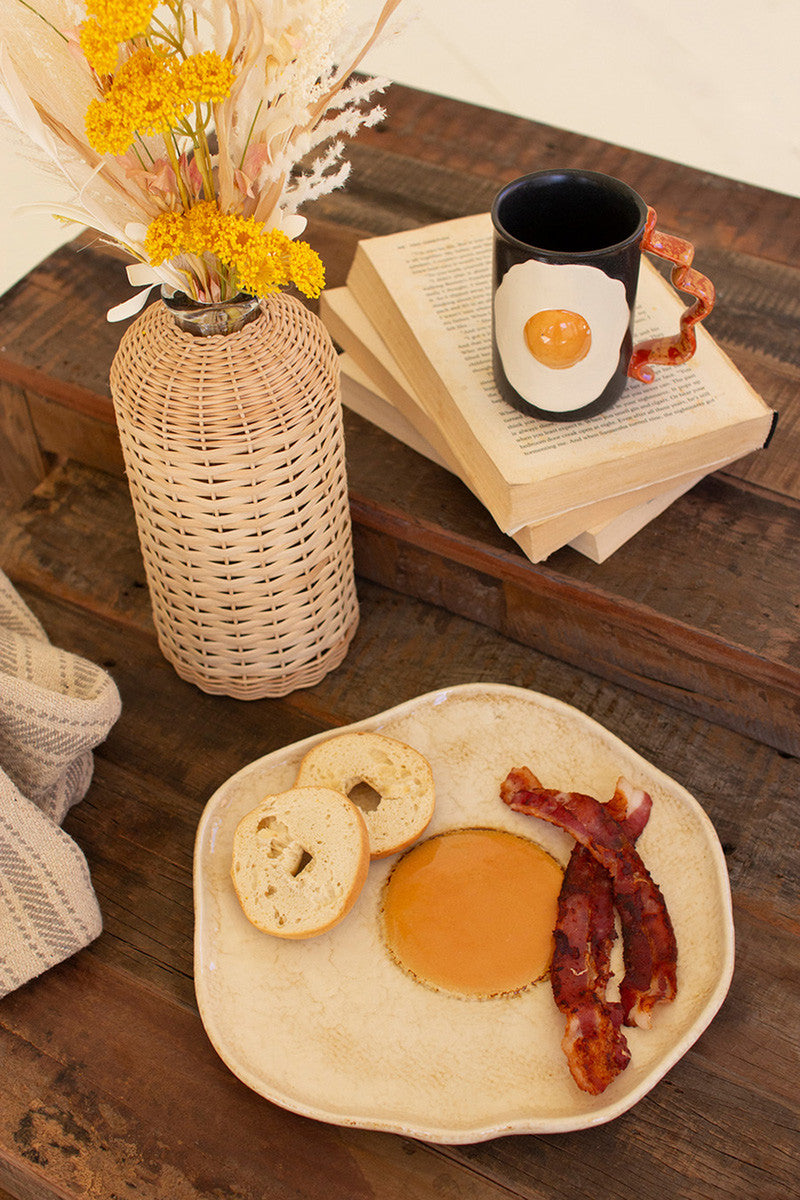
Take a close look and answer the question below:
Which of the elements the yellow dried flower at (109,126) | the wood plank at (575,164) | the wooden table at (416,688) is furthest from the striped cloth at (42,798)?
the wood plank at (575,164)

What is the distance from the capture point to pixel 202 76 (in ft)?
2.25

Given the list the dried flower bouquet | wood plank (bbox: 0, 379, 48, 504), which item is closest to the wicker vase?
the dried flower bouquet

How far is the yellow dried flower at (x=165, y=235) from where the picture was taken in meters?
0.76

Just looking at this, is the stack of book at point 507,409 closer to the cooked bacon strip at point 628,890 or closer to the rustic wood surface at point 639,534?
the rustic wood surface at point 639,534

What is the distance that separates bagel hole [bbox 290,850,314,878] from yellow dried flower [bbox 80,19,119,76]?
1.88ft

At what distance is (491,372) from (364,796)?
415 mm

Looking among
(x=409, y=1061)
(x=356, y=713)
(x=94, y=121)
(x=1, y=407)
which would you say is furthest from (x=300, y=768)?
(x=1, y=407)

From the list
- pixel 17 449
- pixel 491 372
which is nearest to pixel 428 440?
pixel 491 372

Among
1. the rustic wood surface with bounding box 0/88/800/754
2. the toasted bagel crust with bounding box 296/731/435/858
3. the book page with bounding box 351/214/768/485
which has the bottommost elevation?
the toasted bagel crust with bounding box 296/731/435/858

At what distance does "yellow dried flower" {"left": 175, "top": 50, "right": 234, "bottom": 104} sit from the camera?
2.25 ft

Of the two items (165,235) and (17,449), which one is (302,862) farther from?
(17,449)

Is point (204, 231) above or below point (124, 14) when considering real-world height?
below

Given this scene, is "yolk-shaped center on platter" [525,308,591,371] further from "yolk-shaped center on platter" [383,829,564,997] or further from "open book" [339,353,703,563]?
"yolk-shaped center on platter" [383,829,564,997]

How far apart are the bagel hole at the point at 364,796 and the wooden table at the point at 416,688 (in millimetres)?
120
